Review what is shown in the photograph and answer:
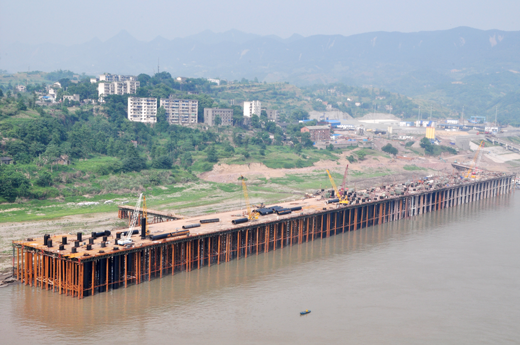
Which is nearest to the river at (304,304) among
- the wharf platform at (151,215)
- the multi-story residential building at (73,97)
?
the wharf platform at (151,215)

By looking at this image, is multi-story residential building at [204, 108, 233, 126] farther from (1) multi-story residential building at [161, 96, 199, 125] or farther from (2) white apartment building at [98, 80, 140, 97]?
(2) white apartment building at [98, 80, 140, 97]

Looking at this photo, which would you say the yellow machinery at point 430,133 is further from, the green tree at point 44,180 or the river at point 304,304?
the green tree at point 44,180

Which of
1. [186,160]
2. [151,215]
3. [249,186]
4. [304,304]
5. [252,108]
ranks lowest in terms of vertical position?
[304,304]

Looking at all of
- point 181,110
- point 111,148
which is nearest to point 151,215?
point 111,148

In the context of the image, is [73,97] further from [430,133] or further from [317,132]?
[430,133]

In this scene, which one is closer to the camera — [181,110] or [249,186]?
[249,186]

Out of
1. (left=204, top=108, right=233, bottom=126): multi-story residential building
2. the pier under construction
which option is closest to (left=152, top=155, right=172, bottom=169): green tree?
the pier under construction
